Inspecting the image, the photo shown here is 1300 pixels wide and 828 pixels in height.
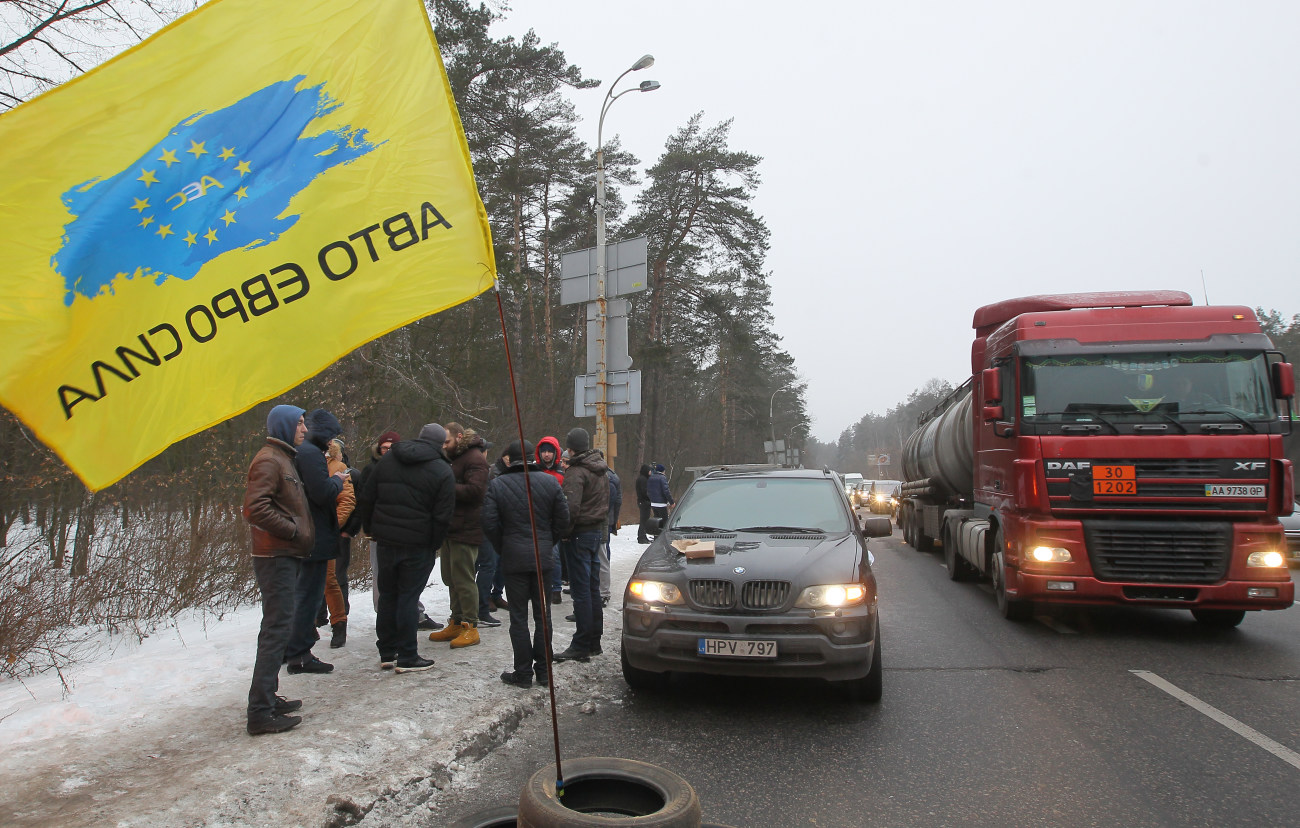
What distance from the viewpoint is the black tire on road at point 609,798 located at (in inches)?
109

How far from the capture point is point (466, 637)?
6723 mm

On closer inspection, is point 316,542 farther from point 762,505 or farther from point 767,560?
point 762,505

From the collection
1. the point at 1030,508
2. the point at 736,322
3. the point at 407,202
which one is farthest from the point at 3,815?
the point at 736,322

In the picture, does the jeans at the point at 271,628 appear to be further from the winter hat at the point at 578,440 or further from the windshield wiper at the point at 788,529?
the windshield wiper at the point at 788,529

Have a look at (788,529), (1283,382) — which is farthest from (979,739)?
(1283,382)

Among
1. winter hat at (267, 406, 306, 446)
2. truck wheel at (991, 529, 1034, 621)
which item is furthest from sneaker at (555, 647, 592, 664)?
truck wheel at (991, 529, 1034, 621)

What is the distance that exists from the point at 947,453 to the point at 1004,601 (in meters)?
4.84

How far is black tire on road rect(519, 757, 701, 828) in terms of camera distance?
2770mm

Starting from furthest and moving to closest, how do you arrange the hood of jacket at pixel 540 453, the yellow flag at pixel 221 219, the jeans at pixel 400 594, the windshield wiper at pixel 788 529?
the hood of jacket at pixel 540 453
the windshield wiper at pixel 788 529
the jeans at pixel 400 594
the yellow flag at pixel 221 219

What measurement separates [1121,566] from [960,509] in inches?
198

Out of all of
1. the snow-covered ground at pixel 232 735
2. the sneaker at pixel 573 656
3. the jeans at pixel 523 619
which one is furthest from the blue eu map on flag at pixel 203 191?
the sneaker at pixel 573 656

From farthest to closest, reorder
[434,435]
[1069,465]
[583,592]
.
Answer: [1069,465] → [583,592] → [434,435]

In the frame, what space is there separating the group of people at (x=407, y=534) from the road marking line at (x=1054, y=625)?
462 cm

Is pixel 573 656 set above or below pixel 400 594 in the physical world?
below
